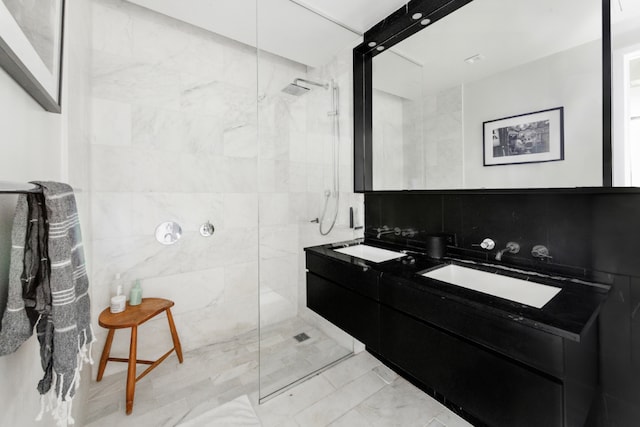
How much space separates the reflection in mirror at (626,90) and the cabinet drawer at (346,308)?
4.03ft

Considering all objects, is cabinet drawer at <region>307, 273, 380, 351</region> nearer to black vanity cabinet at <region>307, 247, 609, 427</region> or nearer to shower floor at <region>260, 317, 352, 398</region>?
black vanity cabinet at <region>307, 247, 609, 427</region>

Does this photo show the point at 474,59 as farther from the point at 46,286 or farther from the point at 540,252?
the point at 46,286

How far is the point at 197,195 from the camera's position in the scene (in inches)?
86.7

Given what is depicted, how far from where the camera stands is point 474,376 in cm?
108

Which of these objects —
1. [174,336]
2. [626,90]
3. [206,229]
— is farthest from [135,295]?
[626,90]

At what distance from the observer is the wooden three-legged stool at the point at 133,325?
161cm

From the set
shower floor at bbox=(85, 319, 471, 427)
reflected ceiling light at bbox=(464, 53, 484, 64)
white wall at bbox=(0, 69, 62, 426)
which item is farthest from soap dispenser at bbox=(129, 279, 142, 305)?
reflected ceiling light at bbox=(464, 53, 484, 64)

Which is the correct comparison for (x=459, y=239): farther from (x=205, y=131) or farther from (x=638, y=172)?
(x=205, y=131)

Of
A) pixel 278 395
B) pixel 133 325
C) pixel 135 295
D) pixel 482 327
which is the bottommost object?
pixel 278 395

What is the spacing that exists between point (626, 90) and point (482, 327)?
44.8 inches

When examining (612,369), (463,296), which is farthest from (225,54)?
(612,369)

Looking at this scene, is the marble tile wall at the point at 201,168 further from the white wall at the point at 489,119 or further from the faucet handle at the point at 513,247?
the faucet handle at the point at 513,247

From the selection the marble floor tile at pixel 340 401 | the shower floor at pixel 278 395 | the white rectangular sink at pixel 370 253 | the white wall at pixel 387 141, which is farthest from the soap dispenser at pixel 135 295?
the white wall at pixel 387 141

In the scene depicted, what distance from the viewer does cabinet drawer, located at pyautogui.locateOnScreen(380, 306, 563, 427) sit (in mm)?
903
